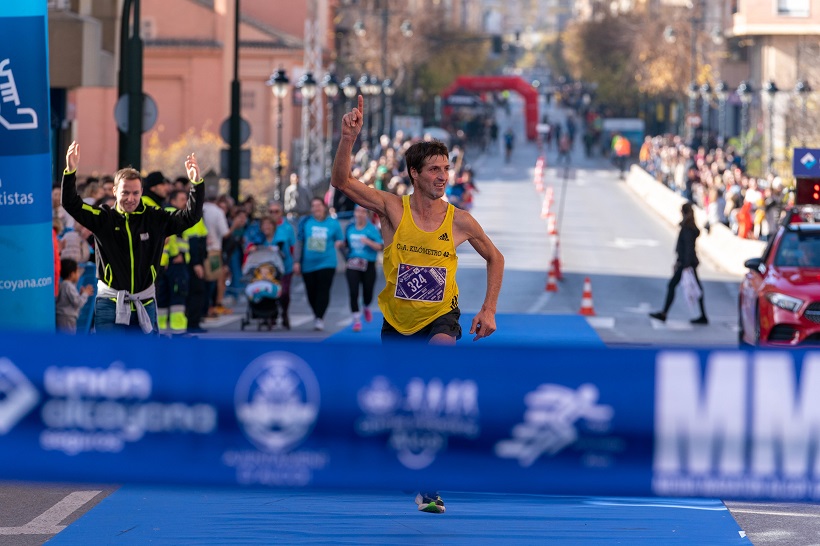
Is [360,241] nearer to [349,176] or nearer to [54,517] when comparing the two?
[54,517]

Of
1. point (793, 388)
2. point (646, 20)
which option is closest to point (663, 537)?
point (793, 388)

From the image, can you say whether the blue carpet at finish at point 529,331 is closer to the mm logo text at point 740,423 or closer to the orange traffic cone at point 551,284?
the orange traffic cone at point 551,284

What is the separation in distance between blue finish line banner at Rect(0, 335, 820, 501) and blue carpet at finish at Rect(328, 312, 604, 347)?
1031 centimetres

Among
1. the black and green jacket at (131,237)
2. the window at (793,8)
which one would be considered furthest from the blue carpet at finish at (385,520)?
the window at (793,8)

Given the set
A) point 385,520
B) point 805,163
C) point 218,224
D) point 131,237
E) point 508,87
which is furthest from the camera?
point 508,87

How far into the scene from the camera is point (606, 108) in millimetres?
117250

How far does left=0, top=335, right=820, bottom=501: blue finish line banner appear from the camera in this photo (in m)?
6.18

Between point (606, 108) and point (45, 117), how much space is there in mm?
107582

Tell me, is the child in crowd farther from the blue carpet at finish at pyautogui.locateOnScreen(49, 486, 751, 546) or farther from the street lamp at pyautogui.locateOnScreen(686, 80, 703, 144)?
the street lamp at pyautogui.locateOnScreen(686, 80, 703, 144)

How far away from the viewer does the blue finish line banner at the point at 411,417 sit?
6184 millimetres

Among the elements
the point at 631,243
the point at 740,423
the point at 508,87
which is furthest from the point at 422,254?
the point at 508,87

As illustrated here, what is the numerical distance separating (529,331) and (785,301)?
4.08m

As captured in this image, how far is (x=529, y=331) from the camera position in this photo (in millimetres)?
19828

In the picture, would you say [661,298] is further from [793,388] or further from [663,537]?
[793,388]
